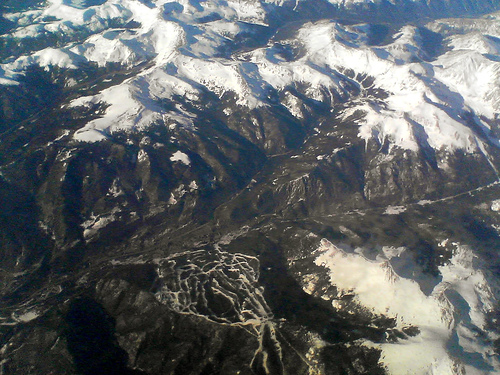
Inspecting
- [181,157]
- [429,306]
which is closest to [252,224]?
[181,157]

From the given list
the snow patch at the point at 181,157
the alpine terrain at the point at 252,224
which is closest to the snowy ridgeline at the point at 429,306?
the alpine terrain at the point at 252,224

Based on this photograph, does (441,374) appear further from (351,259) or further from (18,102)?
(18,102)

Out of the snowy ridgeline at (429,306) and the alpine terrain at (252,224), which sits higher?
the snowy ridgeline at (429,306)

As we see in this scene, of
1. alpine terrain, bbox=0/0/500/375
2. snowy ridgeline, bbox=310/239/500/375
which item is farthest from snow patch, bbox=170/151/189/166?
snowy ridgeline, bbox=310/239/500/375

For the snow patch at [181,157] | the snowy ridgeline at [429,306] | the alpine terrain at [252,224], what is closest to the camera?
the snowy ridgeline at [429,306]

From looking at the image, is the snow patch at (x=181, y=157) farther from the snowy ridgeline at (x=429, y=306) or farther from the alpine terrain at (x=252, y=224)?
the snowy ridgeline at (x=429, y=306)

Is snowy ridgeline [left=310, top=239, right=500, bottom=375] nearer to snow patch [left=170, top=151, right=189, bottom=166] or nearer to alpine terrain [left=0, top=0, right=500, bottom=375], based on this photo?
alpine terrain [left=0, top=0, right=500, bottom=375]

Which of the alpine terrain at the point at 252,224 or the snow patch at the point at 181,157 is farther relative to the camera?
the snow patch at the point at 181,157
